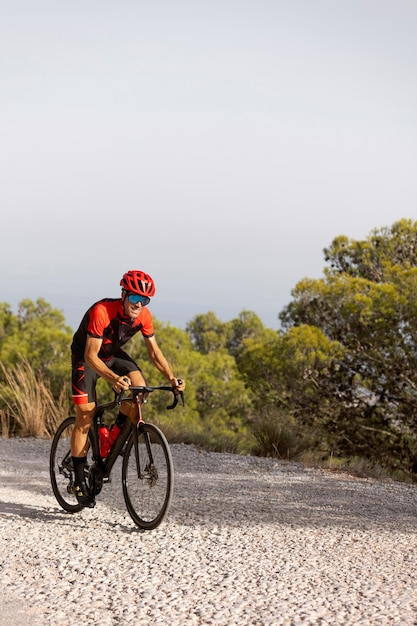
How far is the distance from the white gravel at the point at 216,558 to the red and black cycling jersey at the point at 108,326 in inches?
53.9

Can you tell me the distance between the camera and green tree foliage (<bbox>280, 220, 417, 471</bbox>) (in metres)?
16.6

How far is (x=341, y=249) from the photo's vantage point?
19859mm

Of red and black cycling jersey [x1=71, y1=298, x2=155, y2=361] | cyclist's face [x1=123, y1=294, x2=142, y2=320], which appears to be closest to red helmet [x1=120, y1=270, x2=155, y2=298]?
cyclist's face [x1=123, y1=294, x2=142, y2=320]

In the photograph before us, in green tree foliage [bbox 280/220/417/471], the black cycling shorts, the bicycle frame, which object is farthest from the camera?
green tree foliage [bbox 280/220/417/471]

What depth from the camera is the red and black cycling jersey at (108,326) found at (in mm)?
5809

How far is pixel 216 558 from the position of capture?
5.17 meters

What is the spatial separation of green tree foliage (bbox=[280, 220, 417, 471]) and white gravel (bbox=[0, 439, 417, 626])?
28.7ft

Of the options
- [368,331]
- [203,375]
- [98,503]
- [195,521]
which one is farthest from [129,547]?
[203,375]

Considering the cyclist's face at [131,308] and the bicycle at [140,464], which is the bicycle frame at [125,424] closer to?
the bicycle at [140,464]

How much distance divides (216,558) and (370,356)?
1222 cm

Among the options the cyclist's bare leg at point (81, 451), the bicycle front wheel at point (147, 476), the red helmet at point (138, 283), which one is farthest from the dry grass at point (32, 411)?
the red helmet at point (138, 283)

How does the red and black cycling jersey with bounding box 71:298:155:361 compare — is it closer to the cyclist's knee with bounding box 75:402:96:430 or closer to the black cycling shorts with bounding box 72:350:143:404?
the black cycling shorts with bounding box 72:350:143:404

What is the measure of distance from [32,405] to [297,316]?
26.3 ft

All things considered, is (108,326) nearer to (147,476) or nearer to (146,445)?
(146,445)
